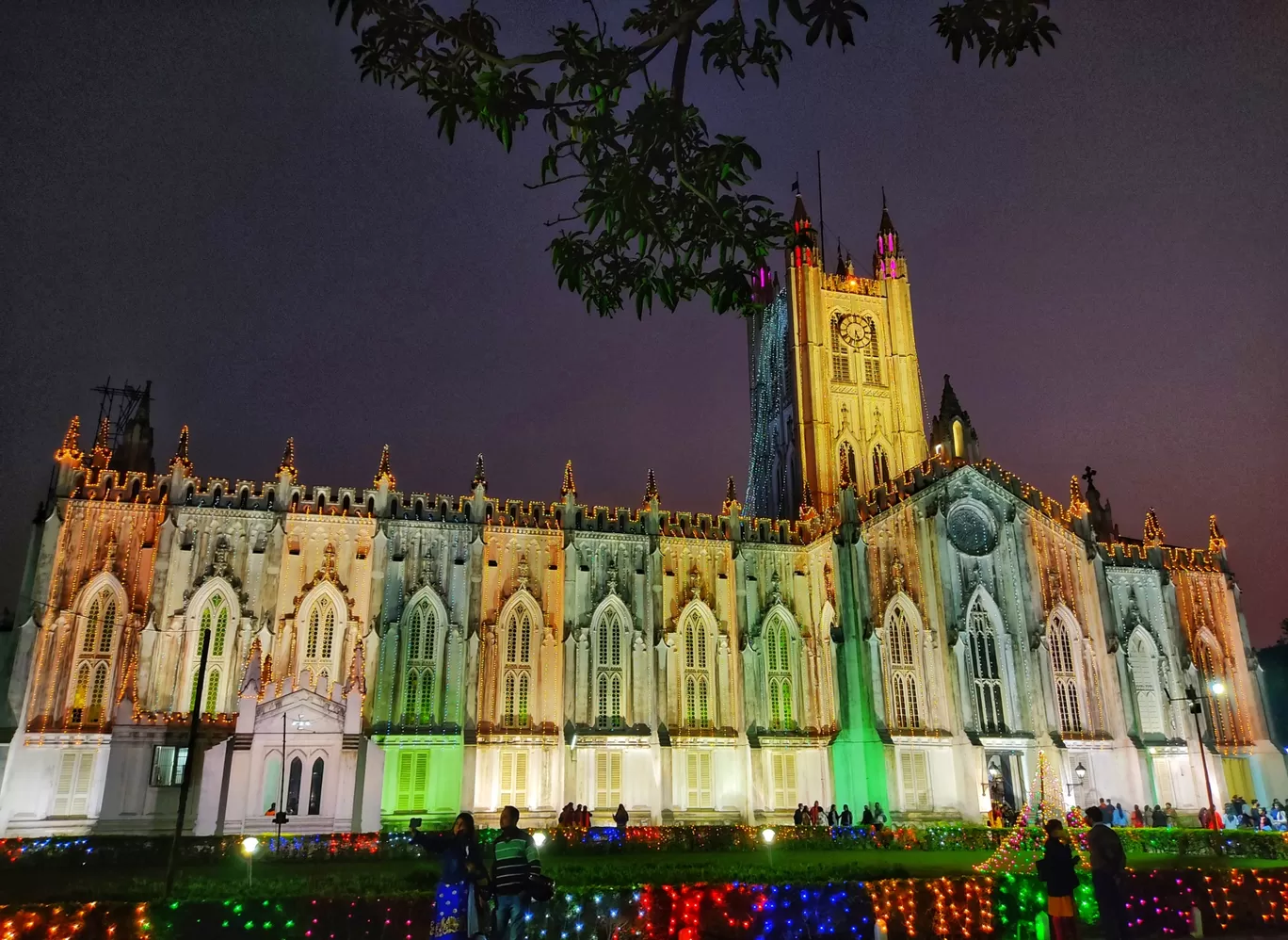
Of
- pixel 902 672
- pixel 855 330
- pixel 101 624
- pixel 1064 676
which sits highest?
pixel 855 330

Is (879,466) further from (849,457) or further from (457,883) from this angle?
(457,883)

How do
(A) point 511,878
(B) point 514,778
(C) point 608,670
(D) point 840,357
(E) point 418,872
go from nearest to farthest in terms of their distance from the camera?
(A) point 511,878, (E) point 418,872, (B) point 514,778, (C) point 608,670, (D) point 840,357

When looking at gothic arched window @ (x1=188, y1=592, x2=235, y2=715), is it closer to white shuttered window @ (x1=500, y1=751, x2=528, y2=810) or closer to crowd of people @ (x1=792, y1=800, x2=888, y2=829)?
white shuttered window @ (x1=500, y1=751, x2=528, y2=810)

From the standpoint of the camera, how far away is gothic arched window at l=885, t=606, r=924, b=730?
4059cm

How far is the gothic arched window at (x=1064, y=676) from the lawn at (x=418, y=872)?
49.9 feet

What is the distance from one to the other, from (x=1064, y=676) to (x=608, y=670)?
19951 mm

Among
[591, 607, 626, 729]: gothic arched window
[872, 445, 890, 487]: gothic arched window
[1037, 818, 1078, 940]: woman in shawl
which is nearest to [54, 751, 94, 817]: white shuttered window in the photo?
[591, 607, 626, 729]: gothic arched window

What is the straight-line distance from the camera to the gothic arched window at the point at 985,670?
40688 millimetres

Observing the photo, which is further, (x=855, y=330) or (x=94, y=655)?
(x=855, y=330)

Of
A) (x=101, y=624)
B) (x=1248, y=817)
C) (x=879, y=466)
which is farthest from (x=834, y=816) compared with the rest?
(x=879, y=466)

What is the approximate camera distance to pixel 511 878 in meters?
11.4

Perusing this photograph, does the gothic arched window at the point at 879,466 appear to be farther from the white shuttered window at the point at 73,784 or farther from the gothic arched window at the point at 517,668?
the white shuttered window at the point at 73,784

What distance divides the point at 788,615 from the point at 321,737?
20201 mm

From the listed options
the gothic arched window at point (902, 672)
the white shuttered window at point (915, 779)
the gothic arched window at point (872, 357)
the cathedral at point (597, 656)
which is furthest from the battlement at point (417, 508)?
the gothic arched window at point (872, 357)
